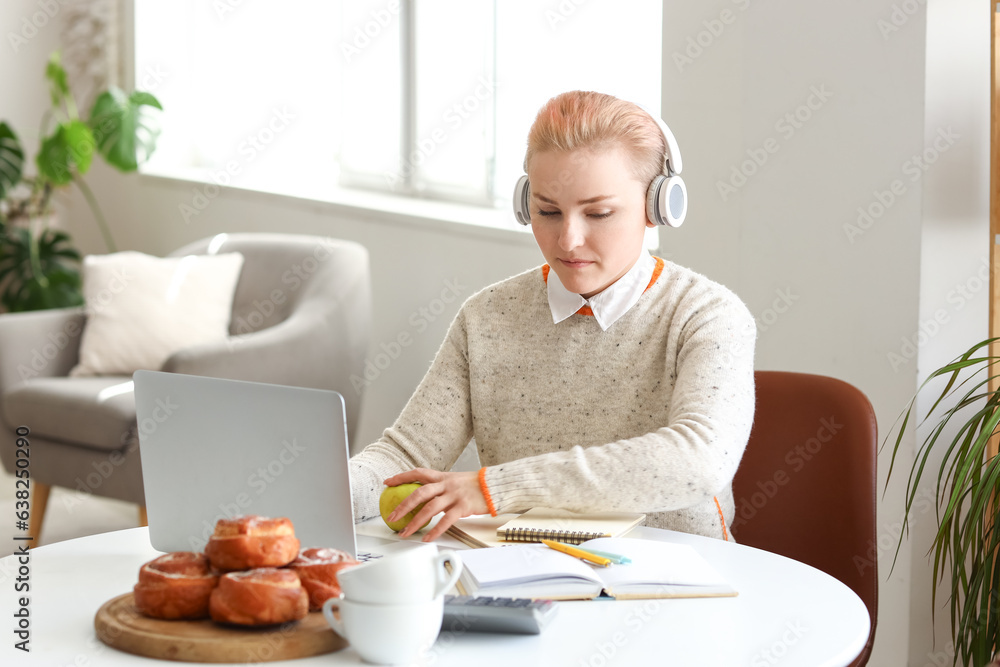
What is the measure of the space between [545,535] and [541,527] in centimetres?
4

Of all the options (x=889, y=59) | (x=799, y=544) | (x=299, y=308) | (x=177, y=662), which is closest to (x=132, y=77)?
(x=299, y=308)

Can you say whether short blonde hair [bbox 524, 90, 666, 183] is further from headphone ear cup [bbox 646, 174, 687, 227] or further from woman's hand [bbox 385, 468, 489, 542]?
woman's hand [bbox 385, 468, 489, 542]

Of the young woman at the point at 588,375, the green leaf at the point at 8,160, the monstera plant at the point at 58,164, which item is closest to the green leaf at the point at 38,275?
the monstera plant at the point at 58,164

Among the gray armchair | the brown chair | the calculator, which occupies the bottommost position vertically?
the gray armchair

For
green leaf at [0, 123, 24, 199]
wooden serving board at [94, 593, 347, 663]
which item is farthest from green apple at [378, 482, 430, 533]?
green leaf at [0, 123, 24, 199]

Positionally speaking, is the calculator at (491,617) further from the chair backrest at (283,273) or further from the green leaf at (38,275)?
the green leaf at (38,275)

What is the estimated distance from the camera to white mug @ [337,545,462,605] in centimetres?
92

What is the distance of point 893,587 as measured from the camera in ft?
6.95

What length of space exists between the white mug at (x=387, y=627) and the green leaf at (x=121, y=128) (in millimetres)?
3524

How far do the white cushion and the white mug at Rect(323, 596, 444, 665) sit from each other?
8.24 ft

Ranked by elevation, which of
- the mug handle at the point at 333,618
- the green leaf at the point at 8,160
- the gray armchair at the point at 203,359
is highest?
the green leaf at the point at 8,160

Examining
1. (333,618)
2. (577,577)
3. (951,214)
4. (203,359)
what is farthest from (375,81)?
(333,618)

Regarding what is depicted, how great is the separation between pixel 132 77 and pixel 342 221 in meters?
1.72

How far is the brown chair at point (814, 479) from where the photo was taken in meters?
1.62
